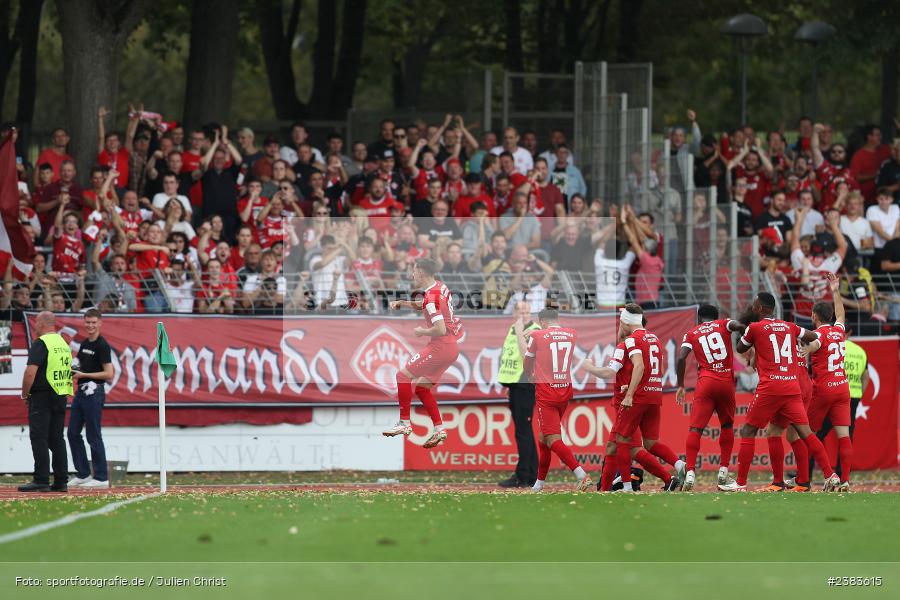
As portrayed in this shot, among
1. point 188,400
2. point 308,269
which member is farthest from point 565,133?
point 188,400

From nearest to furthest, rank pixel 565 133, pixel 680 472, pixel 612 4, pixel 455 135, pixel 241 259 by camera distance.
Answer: pixel 680 472 → pixel 241 259 → pixel 455 135 → pixel 565 133 → pixel 612 4

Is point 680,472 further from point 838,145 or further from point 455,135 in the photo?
point 838,145

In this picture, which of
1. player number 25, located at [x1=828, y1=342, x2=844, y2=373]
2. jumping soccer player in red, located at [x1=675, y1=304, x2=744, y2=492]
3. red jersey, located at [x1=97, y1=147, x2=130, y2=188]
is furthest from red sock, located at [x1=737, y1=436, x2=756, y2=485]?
red jersey, located at [x1=97, y1=147, x2=130, y2=188]

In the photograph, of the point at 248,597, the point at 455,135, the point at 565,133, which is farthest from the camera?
the point at 565,133

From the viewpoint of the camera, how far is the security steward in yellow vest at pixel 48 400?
17.3 m

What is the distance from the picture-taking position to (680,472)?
1628cm

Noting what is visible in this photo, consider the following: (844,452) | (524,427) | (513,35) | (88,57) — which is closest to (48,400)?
(524,427)

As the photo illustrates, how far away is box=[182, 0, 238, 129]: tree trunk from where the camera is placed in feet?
90.4

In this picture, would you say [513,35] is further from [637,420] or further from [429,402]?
[637,420]

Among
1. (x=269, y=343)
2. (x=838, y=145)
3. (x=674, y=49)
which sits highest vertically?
(x=674, y=49)

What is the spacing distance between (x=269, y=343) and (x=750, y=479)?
6813 millimetres

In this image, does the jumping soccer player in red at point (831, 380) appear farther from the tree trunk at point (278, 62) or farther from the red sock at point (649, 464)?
the tree trunk at point (278, 62)

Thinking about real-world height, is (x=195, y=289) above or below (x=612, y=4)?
below

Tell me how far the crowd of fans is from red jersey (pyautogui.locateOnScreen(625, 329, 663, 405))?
16.8 ft
